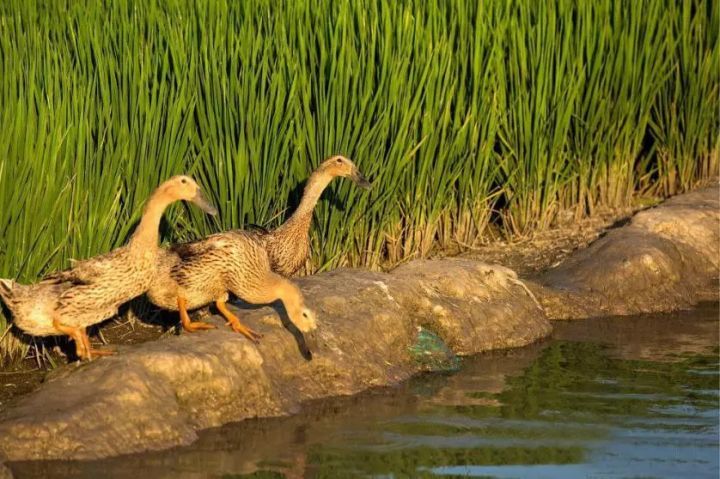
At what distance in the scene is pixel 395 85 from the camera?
31.7 ft

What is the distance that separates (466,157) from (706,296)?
1.85m

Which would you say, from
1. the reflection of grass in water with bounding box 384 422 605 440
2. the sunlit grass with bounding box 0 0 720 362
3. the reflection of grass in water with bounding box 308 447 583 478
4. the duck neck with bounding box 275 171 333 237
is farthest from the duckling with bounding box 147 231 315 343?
the reflection of grass in water with bounding box 308 447 583 478

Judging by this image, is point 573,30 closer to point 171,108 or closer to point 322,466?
point 171,108

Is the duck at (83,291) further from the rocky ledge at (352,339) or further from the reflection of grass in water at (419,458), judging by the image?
the reflection of grass in water at (419,458)

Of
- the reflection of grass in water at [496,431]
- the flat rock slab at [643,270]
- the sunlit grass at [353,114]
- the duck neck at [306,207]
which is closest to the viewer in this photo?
the reflection of grass in water at [496,431]

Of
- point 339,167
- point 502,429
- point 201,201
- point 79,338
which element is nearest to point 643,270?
point 339,167

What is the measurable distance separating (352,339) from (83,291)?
1.50 meters

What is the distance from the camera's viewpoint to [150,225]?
7.63m

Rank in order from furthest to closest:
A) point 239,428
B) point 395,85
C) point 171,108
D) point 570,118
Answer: point 570,118, point 395,85, point 171,108, point 239,428

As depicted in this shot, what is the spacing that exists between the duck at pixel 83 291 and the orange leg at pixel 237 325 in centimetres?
49

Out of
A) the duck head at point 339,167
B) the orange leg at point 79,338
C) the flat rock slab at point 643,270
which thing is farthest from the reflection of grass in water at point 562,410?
the duck head at point 339,167

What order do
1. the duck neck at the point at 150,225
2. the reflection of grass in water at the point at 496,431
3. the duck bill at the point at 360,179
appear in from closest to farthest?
the reflection of grass in water at the point at 496,431 < the duck neck at the point at 150,225 < the duck bill at the point at 360,179

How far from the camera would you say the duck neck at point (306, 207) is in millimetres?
8836

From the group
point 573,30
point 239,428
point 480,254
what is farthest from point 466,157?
point 239,428
